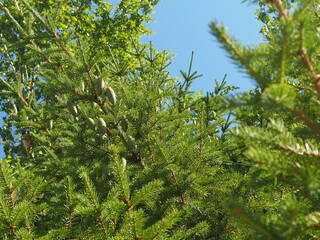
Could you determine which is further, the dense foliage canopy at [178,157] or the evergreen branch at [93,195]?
the evergreen branch at [93,195]

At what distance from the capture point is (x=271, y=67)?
1.47 m

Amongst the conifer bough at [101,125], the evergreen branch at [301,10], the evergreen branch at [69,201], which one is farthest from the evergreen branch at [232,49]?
the conifer bough at [101,125]

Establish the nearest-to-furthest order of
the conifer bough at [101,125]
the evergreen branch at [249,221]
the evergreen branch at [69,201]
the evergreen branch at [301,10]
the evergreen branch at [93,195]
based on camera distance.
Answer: the evergreen branch at [249,221], the evergreen branch at [301,10], the evergreen branch at [93,195], the evergreen branch at [69,201], the conifer bough at [101,125]

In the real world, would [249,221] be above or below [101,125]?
below

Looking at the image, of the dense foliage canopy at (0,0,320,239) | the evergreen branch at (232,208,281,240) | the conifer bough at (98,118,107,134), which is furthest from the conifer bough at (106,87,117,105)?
the evergreen branch at (232,208,281,240)

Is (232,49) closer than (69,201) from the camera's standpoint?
Yes

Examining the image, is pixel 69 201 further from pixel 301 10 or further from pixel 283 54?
pixel 301 10

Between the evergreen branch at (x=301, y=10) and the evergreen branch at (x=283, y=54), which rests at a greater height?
the evergreen branch at (x=301, y=10)

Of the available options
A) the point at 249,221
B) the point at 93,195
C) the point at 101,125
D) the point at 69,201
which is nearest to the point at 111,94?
the point at 101,125

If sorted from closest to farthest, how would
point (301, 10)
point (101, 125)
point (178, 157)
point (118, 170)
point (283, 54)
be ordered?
1. point (283, 54)
2. point (301, 10)
3. point (118, 170)
4. point (178, 157)
5. point (101, 125)

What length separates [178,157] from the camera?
9.91 ft

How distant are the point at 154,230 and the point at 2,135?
886 centimetres

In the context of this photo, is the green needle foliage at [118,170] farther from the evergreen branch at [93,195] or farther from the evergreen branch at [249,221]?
the evergreen branch at [249,221]

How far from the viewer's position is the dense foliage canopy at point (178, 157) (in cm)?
126
